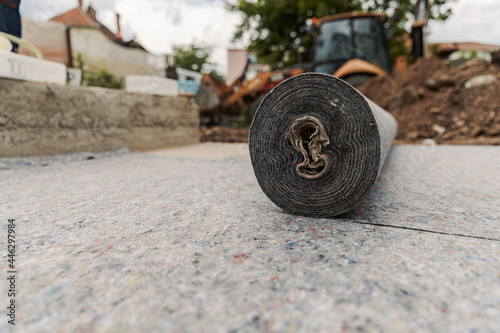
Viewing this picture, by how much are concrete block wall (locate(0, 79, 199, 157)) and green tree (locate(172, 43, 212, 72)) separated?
55.4 feet

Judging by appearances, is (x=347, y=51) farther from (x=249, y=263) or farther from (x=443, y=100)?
(x=249, y=263)

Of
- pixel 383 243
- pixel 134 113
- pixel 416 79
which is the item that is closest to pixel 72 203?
pixel 383 243

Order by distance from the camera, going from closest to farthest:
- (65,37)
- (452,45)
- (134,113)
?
1. (134,113)
2. (65,37)
3. (452,45)

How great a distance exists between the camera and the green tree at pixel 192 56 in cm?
2089

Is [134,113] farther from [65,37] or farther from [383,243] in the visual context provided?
[383,243]

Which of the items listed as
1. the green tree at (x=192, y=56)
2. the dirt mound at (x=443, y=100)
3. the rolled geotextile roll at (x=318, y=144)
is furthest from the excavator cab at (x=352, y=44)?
the green tree at (x=192, y=56)

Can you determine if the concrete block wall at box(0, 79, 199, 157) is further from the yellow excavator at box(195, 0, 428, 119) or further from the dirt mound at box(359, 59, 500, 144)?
the dirt mound at box(359, 59, 500, 144)

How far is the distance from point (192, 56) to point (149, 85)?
17863 millimetres

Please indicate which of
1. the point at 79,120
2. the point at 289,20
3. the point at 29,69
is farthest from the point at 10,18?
the point at 289,20

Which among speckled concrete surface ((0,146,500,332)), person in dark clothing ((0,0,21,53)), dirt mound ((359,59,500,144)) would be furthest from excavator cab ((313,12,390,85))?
person in dark clothing ((0,0,21,53))

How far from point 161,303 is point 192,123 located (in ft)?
16.3

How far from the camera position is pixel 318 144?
1.45 metres

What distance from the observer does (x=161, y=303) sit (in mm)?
892

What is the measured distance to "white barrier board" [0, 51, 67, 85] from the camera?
2965 millimetres
